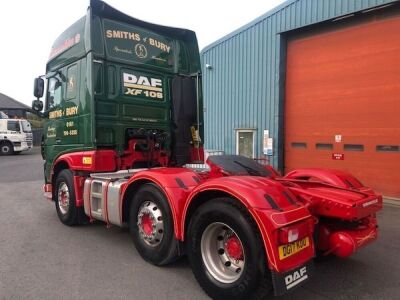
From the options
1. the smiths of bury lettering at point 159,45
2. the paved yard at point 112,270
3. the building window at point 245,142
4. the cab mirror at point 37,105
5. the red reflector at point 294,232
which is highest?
the smiths of bury lettering at point 159,45

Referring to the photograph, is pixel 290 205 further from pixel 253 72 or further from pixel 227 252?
pixel 253 72

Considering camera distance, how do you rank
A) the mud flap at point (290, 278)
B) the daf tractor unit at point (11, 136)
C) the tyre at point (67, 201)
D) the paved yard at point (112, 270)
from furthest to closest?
the daf tractor unit at point (11, 136) < the tyre at point (67, 201) < the paved yard at point (112, 270) < the mud flap at point (290, 278)

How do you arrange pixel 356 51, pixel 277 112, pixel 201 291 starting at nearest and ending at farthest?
pixel 201 291 < pixel 356 51 < pixel 277 112

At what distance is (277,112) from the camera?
33.7ft

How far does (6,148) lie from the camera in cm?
2631

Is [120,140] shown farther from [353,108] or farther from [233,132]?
[233,132]

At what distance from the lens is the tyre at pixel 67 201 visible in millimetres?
6102

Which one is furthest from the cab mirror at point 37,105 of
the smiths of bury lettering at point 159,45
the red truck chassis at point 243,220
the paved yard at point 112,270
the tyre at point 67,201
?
the red truck chassis at point 243,220

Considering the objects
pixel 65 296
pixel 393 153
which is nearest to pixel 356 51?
pixel 393 153

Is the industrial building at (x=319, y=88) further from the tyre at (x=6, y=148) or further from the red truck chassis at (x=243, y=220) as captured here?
the tyre at (x=6, y=148)

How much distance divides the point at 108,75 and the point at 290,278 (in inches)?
166

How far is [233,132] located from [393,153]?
497 cm

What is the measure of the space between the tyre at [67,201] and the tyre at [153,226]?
175cm

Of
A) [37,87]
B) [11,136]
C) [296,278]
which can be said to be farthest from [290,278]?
[11,136]
